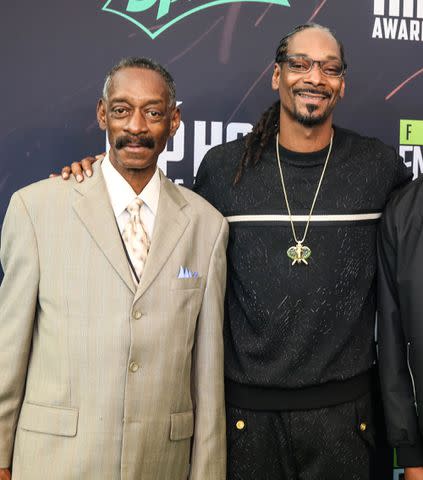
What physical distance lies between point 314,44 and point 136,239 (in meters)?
0.77

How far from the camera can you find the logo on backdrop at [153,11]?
8.27ft

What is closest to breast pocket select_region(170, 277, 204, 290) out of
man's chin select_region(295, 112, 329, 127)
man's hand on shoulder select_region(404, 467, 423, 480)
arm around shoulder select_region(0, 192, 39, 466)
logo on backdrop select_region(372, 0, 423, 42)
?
arm around shoulder select_region(0, 192, 39, 466)

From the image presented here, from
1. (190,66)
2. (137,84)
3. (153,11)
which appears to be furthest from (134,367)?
(153,11)

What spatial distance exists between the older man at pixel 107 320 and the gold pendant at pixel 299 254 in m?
0.26

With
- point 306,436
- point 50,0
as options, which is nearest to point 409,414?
point 306,436

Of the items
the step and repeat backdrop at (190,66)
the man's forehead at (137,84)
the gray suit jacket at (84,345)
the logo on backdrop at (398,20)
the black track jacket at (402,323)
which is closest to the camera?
the gray suit jacket at (84,345)

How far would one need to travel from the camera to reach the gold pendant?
197cm

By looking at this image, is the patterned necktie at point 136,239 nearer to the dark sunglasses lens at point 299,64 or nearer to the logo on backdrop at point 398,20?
the dark sunglasses lens at point 299,64

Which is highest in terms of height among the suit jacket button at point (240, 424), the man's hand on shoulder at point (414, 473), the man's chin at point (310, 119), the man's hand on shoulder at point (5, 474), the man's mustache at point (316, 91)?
the man's mustache at point (316, 91)

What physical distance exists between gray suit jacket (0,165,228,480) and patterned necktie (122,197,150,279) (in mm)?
35

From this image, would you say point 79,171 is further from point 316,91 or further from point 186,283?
point 316,91

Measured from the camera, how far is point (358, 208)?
203 centimetres

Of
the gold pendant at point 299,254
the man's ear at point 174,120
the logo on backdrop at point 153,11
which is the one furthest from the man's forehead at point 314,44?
the logo on backdrop at point 153,11

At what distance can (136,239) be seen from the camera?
1789 mm
